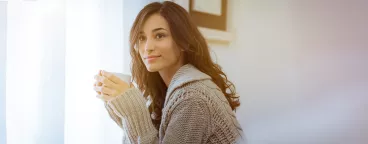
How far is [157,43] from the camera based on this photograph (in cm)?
77

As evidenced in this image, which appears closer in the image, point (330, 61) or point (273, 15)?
point (330, 61)

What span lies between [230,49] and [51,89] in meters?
0.63

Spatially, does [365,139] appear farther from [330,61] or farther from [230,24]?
[230,24]

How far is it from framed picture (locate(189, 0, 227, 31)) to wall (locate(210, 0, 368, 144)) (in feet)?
0.11

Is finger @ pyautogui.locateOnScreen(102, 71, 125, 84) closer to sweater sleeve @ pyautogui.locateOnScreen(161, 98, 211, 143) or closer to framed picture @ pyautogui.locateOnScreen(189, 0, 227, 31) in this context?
sweater sleeve @ pyautogui.locateOnScreen(161, 98, 211, 143)

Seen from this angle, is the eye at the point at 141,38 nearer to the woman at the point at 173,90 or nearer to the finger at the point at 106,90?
the woman at the point at 173,90

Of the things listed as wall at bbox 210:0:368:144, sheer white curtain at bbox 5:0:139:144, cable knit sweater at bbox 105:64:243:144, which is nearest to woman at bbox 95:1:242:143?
cable knit sweater at bbox 105:64:243:144

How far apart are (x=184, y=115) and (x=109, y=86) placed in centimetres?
17

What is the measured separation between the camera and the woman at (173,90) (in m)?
0.66

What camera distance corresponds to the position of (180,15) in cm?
78

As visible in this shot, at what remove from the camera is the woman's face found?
2.52 feet

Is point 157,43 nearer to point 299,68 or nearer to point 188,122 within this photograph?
point 188,122

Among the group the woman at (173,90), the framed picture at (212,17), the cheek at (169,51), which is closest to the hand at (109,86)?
the woman at (173,90)

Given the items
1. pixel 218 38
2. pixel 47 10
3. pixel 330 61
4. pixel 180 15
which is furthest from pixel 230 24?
pixel 47 10
